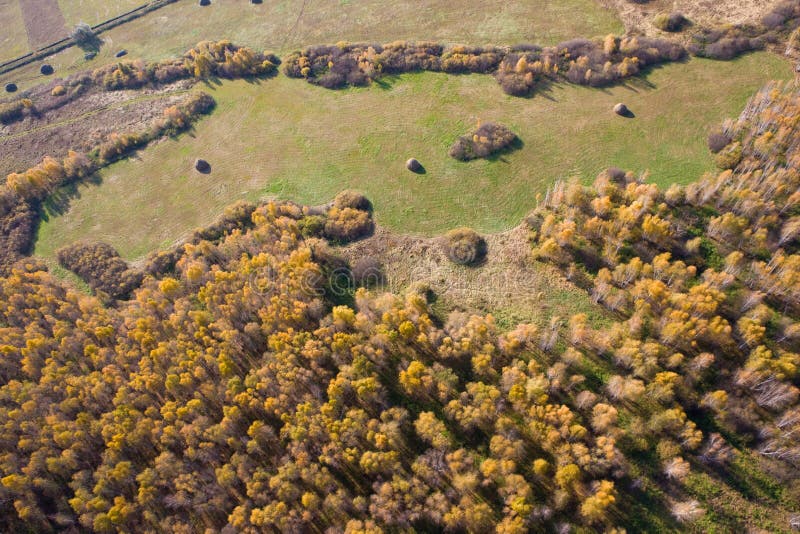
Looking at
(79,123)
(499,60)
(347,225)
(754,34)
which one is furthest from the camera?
(79,123)

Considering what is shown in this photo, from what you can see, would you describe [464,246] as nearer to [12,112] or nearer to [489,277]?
[489,277]

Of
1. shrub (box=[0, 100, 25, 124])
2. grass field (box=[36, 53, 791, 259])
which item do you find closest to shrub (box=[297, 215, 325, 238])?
grass field (box=[36, 53, 791, 259])

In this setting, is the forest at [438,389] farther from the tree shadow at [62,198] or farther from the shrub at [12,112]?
the shrub at [12,112]

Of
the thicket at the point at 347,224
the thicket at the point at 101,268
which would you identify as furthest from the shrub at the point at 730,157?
the thicket at the point at 101,268

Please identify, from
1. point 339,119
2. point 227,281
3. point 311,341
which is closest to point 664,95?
point 339,119

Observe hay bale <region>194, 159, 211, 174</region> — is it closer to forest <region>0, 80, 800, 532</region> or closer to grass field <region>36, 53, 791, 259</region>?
grass field <region>36, 53, 791, 259</region>

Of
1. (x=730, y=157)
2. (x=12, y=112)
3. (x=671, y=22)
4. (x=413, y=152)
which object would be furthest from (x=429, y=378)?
(x=12, y=112)
